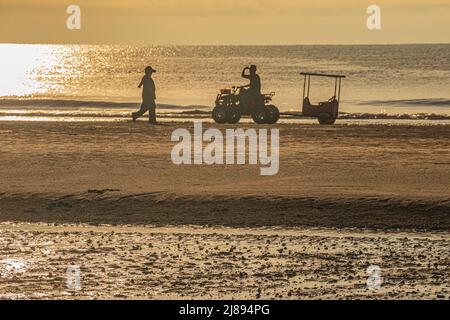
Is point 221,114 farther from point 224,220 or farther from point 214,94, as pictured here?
point 214,94

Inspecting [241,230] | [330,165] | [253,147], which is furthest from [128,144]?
[241,230]

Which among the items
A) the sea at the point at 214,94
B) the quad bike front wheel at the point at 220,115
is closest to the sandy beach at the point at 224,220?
the quad bike front wheel at the point at 220,115

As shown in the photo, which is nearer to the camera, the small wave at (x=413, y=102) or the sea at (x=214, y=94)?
the sea at (x=214, y=94)

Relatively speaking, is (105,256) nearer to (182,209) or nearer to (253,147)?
(182,209)

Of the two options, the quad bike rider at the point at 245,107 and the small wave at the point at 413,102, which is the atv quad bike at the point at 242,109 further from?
the small wave at the point at 413,102

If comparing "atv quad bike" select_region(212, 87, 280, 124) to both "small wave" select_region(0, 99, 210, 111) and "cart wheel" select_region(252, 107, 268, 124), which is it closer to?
"cart wheel" select_region(252, 107, 268, 124)

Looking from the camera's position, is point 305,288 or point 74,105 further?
point 74,105

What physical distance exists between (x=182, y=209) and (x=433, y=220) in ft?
11.4

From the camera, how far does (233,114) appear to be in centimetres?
3231

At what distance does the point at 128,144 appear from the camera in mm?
26016

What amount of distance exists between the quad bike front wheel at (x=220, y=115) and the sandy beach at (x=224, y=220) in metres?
5.63

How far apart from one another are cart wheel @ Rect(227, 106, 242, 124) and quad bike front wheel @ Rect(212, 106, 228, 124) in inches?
3.9

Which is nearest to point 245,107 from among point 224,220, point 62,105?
point 224,220

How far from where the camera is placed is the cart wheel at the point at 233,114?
3222 cm
